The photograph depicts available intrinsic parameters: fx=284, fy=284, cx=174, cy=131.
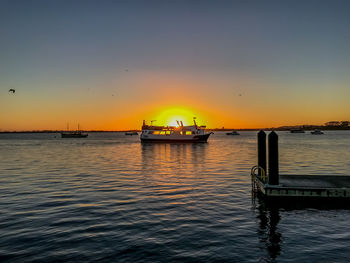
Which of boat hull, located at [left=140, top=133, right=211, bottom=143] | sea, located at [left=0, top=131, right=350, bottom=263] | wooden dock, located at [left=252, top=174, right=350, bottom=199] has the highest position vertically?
boat hull, located at [left=140, top=133, right=211, bottom=143]

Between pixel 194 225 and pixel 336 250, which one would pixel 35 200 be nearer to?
pixel 194 225

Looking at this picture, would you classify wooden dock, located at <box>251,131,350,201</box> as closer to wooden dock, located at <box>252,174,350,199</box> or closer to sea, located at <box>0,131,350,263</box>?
wooden dock, located at <box>252,174,350,199</box>

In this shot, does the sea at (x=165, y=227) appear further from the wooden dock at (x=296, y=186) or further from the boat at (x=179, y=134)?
the boat at (x=179, y=134)

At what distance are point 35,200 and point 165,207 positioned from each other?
6.84m

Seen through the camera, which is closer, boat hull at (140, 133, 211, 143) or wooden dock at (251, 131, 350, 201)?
wooden dock at (251, 131, 350, 201)

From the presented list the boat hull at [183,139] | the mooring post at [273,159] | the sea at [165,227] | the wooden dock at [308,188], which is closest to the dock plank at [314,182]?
the wooden dock at [308,188]

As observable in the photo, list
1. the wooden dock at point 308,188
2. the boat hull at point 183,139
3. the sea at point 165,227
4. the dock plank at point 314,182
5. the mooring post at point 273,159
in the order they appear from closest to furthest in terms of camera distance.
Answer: the sea at point 165,227, the wooden dock at point 308,188, the mooring post at point 273,159, the dock plank at point 314,182, the boat hull at point 183,139

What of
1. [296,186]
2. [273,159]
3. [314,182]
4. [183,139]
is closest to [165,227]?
[273,159]

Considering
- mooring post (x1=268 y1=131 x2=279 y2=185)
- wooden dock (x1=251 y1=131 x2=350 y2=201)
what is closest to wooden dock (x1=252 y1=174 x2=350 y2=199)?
wooden dock (x1=251 y1=131 x2=350 y2=201)

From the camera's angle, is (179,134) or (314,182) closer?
(314,182)

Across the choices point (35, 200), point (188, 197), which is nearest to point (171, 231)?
point (188, 197)

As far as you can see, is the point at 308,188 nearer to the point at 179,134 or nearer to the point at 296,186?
the point at 296,186

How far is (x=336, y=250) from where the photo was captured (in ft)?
26.7

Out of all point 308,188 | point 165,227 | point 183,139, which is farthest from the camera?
point 183,139
